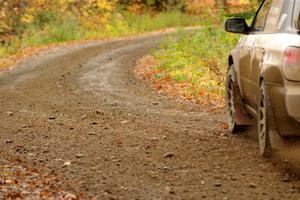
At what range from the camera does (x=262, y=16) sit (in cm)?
763

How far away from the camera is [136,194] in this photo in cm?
561

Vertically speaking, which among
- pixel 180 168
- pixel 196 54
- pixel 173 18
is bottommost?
pixel 173 18

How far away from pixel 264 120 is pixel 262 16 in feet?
5.22

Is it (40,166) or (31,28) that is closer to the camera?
(40,166)

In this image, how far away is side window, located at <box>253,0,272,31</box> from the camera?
734cm

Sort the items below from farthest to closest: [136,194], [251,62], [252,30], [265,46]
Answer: [252,30], [251,62], [265,46], [136,194]

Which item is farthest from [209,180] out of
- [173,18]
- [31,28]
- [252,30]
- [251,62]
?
[173,18]

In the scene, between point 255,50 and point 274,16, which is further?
point 255,50

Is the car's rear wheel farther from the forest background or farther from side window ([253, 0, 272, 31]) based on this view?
the forest background

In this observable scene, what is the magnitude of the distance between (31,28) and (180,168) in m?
22.1

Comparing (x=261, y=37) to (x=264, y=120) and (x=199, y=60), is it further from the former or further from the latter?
(x=199, y=60)

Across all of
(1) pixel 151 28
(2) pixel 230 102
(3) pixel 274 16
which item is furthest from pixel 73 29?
(3) pixel 274 16

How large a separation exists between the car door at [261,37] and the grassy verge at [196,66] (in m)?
4.32

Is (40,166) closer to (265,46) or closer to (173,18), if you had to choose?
(265,46)
